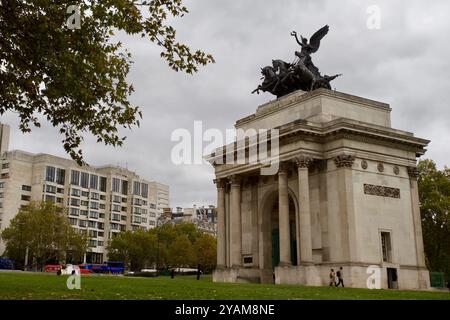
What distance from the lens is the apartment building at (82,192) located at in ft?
398

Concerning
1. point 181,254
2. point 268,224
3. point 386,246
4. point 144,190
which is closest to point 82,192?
point 144,190

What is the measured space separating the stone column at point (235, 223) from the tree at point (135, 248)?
6758cm

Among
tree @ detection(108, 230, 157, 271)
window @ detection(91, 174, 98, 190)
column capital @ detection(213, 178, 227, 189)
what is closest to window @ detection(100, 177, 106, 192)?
window @ detection(91, 174, 98, 190)

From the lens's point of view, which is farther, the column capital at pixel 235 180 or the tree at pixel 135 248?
the tree at pixel 135 248

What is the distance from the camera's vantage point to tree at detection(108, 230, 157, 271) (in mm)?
116125

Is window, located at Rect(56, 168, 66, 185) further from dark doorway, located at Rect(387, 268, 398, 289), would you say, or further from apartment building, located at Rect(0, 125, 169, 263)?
dark doorway, located at Rect(387, 268, 398, 289)

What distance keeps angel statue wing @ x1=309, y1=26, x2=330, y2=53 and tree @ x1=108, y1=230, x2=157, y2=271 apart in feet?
240

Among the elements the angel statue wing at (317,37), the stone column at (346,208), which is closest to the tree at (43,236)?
the angel statue wing at (317,37)

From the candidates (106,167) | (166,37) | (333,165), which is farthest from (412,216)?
(106,167)

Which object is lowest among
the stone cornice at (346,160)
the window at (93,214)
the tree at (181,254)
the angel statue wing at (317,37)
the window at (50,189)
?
the tree at (181,254)

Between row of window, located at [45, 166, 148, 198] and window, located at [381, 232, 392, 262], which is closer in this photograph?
window, located at [381, 232, 392, 262]

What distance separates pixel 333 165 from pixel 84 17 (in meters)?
29.9

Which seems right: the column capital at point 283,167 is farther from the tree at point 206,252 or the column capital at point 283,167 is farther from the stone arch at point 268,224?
the tree at point 206,252

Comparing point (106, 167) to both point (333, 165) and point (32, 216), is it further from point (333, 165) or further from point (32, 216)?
point (333, 165)
